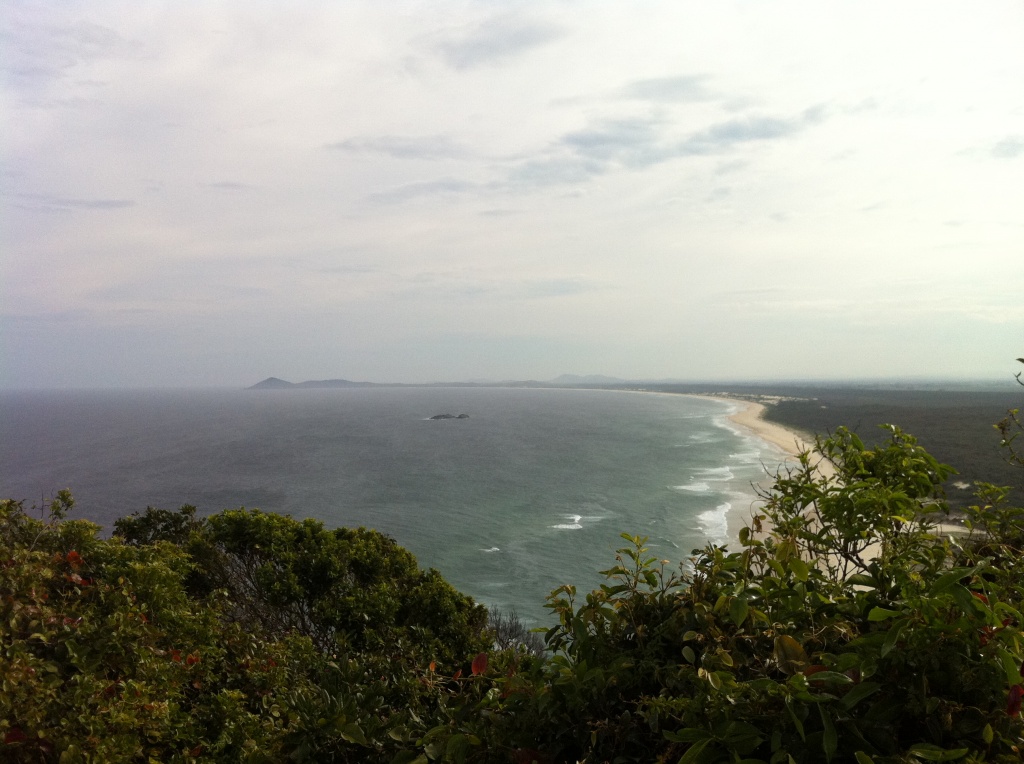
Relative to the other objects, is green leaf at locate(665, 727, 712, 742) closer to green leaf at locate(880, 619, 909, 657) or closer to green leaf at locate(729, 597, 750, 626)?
green leaf at locate(729, 597, 750, 626)

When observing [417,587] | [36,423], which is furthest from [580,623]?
[36,423]

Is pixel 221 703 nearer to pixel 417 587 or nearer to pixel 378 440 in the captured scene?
pixel 417 587

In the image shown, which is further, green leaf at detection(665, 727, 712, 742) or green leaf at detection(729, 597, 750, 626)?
green leaf at detection(729, 597, 750, 626)

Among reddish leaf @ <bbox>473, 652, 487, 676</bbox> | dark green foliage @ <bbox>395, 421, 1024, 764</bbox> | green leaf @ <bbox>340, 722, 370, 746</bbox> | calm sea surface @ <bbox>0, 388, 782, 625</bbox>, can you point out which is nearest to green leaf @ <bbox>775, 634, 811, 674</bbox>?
dark green foliage @ <bbox>395, 421, 1024, 764</bbox>

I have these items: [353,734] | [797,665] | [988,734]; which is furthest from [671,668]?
[353,734]

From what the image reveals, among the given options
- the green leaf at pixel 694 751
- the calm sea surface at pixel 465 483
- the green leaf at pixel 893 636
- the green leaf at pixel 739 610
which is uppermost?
the green leaf at pixel 893 636

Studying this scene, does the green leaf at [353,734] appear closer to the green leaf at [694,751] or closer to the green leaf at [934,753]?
the green leaf at [694,751]

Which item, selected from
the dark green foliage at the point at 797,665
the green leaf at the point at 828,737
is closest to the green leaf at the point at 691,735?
the dark green foliage at the point at 797,665
